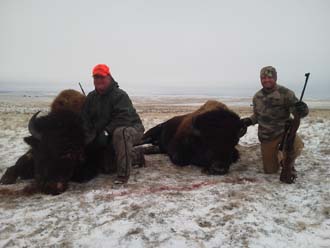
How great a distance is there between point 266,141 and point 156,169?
87.7 inches

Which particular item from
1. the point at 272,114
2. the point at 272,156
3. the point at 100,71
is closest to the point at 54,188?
the point at 100,71

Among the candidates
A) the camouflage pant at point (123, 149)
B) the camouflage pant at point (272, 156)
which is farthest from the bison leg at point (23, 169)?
the camouflage pant at point (272, 156)

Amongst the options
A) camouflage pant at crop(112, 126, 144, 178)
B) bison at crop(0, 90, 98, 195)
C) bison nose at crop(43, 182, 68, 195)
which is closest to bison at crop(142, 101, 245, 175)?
camouflage pant at crop(112, 126, 144, 178)

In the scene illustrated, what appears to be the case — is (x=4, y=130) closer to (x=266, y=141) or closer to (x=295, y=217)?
(x=266, y=141)

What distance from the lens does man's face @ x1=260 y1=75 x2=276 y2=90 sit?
6586mm

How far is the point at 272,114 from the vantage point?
675cm

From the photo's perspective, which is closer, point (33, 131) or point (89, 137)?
point (33, 131)

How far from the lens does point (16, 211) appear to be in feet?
15.2

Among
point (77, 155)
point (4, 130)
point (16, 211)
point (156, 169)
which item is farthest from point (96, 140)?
point (4, 130)

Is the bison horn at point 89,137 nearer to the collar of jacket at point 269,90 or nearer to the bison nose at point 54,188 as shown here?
the bison nose at point 54,188

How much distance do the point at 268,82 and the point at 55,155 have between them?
13.1 feet

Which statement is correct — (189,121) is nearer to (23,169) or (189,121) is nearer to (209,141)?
(209,141)

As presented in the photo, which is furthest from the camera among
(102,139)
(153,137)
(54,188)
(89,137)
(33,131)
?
(153,137)

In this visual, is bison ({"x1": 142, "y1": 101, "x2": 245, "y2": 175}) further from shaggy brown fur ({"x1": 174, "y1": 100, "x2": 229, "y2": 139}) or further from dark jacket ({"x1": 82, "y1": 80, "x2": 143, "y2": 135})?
dark jacket ({"x1": 82, "y1": 80, "x2": 143, "y2": 135})
